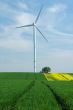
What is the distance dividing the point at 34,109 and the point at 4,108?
1.59m

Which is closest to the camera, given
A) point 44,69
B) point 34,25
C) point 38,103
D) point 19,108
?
point 19,108

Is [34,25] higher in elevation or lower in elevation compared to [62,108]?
higher

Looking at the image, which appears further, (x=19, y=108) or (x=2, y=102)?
(x=2, y=102)

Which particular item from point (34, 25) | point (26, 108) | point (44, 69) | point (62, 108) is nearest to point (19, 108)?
point (26, 108)

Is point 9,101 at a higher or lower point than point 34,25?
lower

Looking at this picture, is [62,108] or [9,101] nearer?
[62,108]

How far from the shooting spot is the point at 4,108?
1880 centimetres

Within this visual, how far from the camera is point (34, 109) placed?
18.7m

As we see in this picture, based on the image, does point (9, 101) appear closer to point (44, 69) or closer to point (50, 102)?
point (50, 102)

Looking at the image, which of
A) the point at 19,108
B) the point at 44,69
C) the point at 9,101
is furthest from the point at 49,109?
the point at 44,69

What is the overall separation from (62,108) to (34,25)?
55.7 metres

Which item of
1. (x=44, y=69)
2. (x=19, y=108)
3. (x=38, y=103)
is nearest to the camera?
(x=19, y=108)

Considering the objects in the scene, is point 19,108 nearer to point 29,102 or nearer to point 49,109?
point 49,109

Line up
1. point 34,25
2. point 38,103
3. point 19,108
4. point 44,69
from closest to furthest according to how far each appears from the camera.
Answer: point 19,108, point 38,103, point 34,25, point 44,69
